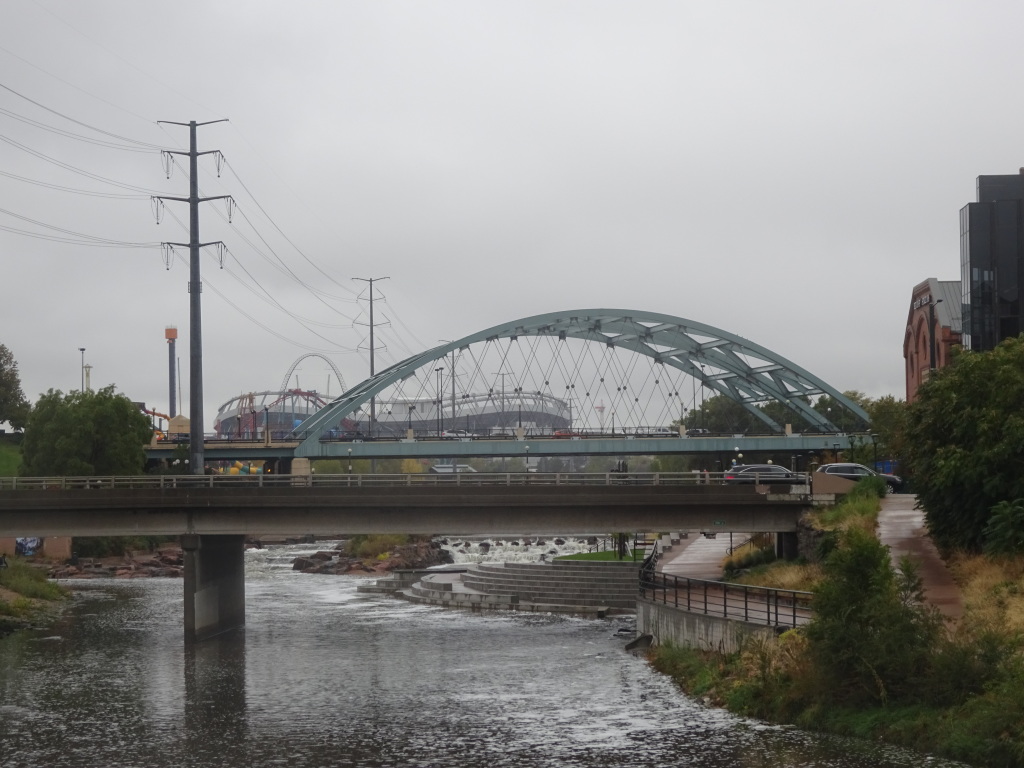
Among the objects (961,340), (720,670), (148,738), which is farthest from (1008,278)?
(148,738)

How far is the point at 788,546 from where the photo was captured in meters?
51.4

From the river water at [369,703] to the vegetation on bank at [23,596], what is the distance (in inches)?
100

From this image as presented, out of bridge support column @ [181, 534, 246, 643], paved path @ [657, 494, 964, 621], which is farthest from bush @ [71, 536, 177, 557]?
paved path @ [657, 494, 964, 621]

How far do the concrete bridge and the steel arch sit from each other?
55.5 metres

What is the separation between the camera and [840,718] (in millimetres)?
28031

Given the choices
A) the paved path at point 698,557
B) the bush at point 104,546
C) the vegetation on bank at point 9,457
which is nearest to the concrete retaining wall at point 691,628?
the paved path at point 698,557

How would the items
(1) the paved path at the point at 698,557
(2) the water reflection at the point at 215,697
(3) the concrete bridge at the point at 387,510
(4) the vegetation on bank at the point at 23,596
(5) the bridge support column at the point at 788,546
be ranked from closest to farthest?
(2) the water reflection at the point at 215,697, (3) the concrete bridge at the point at 387,510, (5) the bridge support column at the point at 788,546, (1) the paved path at the point at 698,557, (4) the vegetation on bank at the point at 23,596

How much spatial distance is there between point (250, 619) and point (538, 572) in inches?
622

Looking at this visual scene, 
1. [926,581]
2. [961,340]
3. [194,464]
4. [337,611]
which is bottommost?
[337,611]

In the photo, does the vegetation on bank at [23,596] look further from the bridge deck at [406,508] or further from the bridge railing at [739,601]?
the bridge railing at [739,601]

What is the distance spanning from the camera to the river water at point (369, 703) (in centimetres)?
2773

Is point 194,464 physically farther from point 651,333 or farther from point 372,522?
point 651,333

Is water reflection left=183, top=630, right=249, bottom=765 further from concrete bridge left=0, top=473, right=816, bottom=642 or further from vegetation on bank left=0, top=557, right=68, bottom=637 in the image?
vegetation on bank left=0, top=557, right=68, bottom=637

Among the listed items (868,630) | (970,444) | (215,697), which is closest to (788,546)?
(970,444)
